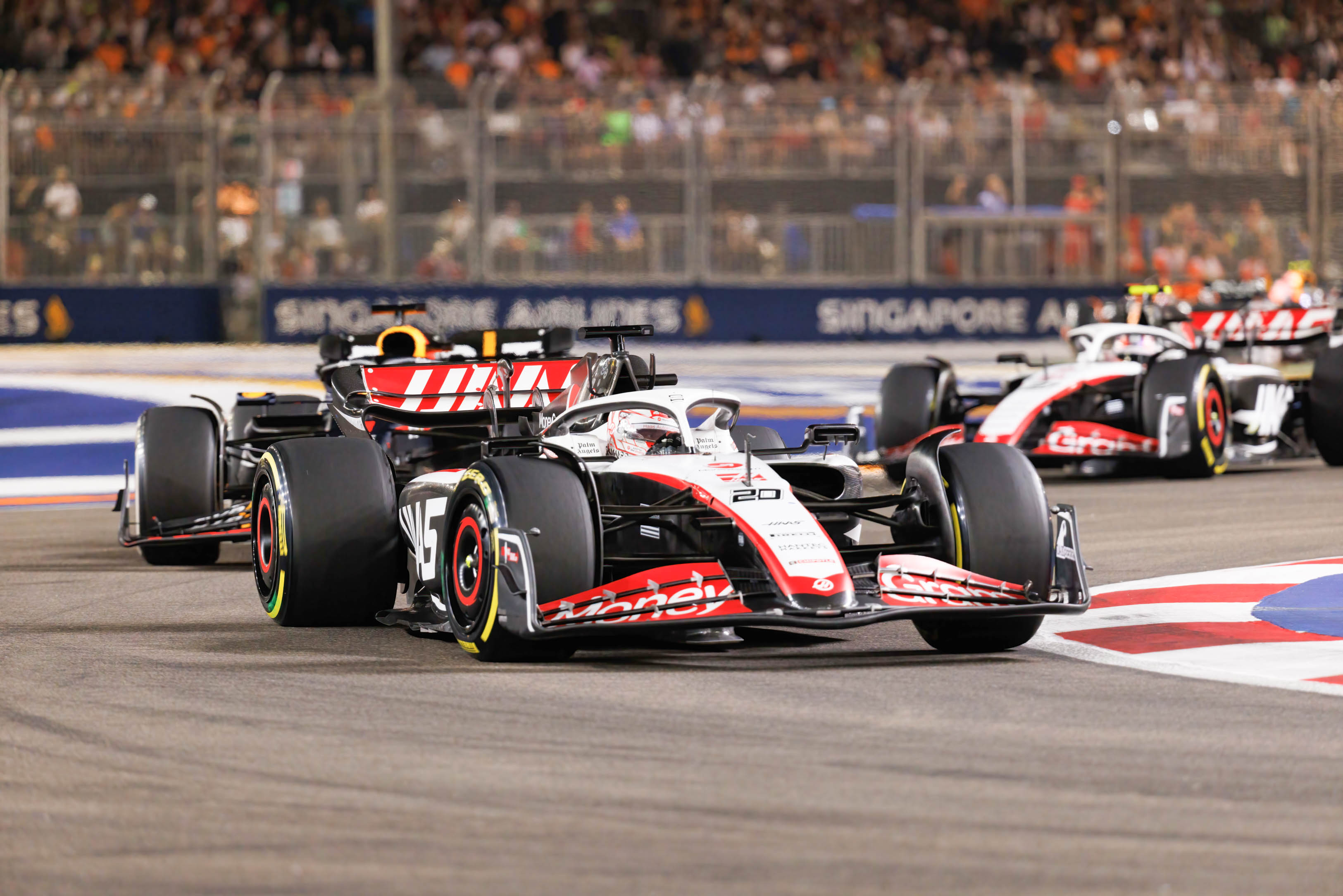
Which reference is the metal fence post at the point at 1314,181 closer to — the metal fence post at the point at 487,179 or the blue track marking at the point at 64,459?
the metal fence post at the point at 487,179

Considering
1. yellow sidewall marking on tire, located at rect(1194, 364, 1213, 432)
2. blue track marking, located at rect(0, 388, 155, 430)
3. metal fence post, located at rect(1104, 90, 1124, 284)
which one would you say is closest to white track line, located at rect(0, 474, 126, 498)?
blue track marking, located at rect(0, 388, 155, 430)

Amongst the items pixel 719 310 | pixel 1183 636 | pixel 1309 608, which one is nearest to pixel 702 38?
pixel 719 310

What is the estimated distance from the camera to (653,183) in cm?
2362

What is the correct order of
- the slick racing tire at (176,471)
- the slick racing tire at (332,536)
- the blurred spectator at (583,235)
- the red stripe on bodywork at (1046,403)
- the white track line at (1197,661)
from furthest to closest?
the blurred spectator at (583,235), the red stripe on bodywork at (1046,403), the slick racing tire at (176,471), the slick racing tire at (332,536), the white track line at (1197,661)

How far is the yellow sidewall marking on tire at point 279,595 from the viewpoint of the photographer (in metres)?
7.59

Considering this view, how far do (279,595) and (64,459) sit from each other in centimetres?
835

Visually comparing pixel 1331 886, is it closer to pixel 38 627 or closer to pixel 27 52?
pixel 38 627

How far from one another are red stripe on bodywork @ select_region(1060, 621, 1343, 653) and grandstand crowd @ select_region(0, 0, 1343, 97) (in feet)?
68.0

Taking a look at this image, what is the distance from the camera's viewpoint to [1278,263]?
24.3 meters

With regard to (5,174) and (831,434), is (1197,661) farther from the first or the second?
(5,174)

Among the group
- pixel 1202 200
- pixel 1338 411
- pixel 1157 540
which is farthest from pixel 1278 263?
pixel 1157 540

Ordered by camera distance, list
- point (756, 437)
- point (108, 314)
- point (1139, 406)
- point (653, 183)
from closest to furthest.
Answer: point (756, 437)
point (1139, 406)
point (653, 183)
point (108, 314)

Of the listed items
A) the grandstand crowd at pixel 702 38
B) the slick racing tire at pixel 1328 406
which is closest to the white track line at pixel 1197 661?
the slick racing tire at pixel 1328 406

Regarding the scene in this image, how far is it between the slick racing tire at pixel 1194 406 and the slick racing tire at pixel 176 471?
6245mm
